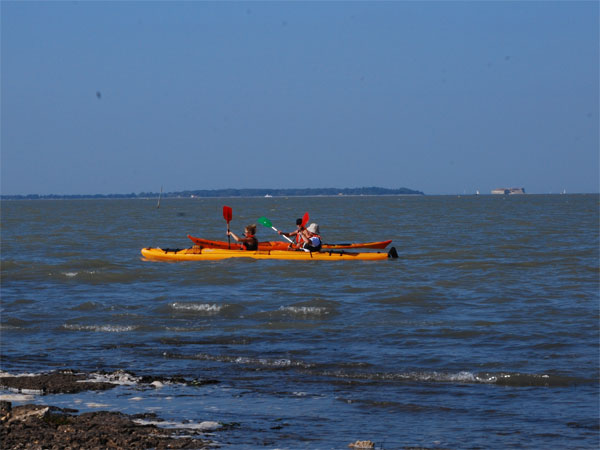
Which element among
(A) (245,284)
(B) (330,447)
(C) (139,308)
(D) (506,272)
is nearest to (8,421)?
(B) (330,447)

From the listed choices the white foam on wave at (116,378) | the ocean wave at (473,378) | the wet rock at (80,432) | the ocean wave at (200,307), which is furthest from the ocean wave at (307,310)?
the wet rock at (80,432)

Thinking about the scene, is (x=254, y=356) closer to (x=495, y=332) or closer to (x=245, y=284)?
(x=495, y=332)

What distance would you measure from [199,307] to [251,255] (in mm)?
8235

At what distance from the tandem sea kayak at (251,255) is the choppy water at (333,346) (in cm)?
42

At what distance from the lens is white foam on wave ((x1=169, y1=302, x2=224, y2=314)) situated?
1381cm

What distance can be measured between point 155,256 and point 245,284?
6.62 meters

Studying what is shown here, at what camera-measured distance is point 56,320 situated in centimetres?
1284

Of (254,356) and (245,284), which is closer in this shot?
(254,356)

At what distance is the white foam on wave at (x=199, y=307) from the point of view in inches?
544

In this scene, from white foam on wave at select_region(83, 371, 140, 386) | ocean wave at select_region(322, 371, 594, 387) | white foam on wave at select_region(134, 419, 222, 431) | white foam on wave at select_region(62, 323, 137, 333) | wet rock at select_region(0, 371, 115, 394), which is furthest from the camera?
white foam on wave at select_region(62, 323, 137, 333)

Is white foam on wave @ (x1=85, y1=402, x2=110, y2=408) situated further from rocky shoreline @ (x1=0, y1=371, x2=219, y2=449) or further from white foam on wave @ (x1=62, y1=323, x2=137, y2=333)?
white foam on wave @ (x1=62, y1=323, x2=137, y2=333)

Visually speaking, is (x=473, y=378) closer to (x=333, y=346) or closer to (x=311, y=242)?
(x=333, y=346)

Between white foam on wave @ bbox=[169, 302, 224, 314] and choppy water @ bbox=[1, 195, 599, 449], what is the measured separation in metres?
0.05

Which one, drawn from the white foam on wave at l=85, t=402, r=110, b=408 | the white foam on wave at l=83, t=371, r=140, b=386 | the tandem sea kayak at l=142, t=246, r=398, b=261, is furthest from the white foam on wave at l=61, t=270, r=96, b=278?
the white foam on wave at l=85, t=402, r=110, b=408
